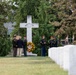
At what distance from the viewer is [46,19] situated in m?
43.2

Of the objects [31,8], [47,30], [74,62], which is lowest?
[74,62]

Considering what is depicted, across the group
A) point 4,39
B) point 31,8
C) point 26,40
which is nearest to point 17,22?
point 31,8

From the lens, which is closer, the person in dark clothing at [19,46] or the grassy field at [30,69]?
the grassy field at [30,69]

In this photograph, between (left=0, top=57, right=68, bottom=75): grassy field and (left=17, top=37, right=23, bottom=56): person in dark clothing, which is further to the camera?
(left=17, top=37, right=23, bottom=56): person in dark clothing

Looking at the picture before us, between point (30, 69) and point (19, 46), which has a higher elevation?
point (19, 46)

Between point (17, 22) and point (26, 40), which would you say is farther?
point (17, 22)

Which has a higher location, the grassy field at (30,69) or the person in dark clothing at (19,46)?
the person in dark clothing at (19,46)

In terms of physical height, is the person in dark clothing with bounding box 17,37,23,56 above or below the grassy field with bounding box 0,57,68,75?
above

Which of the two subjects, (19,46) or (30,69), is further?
(19,46)

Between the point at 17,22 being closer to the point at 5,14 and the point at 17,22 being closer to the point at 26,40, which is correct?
the point at 5,14

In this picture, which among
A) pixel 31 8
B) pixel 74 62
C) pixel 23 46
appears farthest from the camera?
pixel 31 8

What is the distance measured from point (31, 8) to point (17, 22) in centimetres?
255

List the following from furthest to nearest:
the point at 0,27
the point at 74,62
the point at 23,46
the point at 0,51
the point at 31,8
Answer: the point at 31,8 < the point at 0,27 < the point at 0,51 < the point at 23,46 < the point at 74,62

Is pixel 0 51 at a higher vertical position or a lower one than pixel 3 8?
lower
